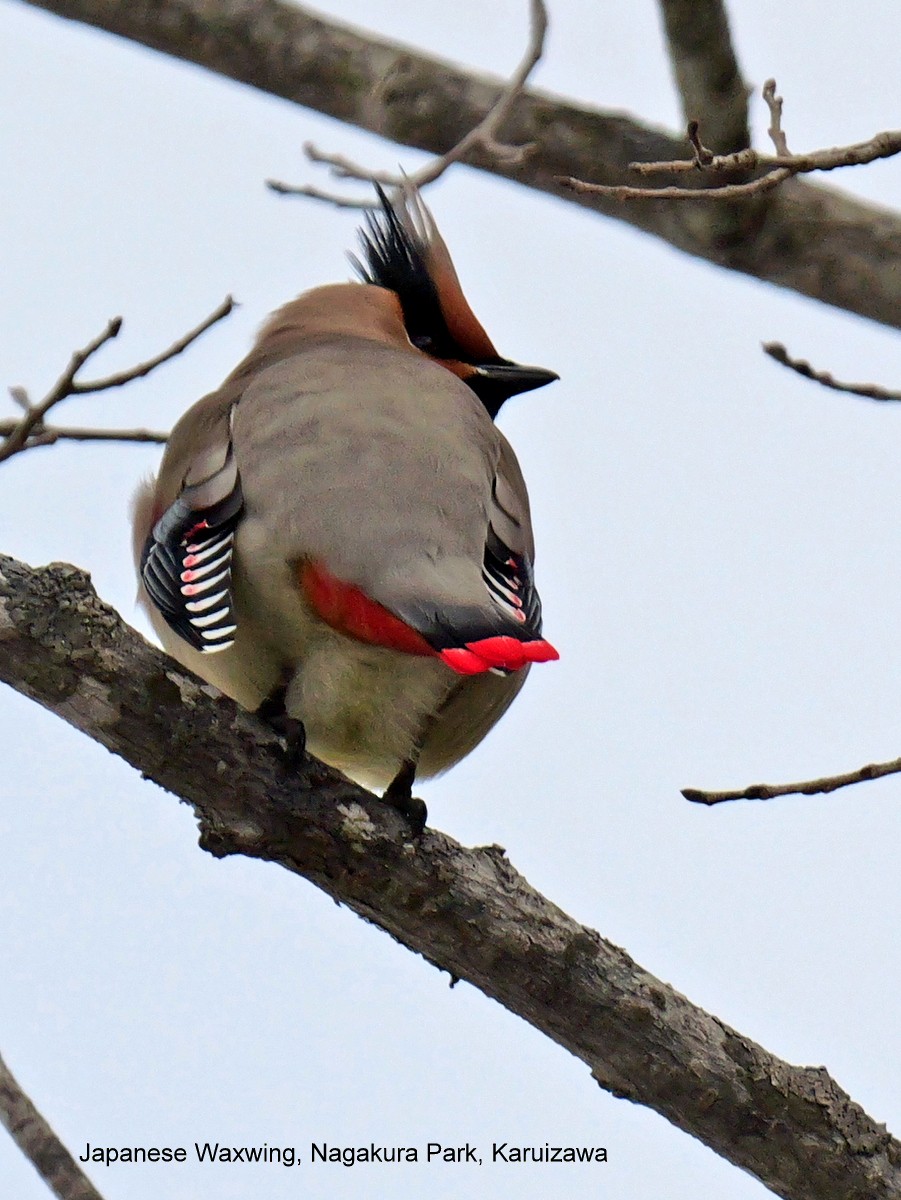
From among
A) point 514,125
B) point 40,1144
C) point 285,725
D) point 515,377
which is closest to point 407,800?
point 285,725

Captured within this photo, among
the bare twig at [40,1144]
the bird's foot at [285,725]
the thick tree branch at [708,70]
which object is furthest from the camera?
the thick tree branch at [708,70]

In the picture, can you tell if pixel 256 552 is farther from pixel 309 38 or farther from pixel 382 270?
pixel 382 270

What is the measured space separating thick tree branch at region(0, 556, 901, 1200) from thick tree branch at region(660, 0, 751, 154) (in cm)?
136

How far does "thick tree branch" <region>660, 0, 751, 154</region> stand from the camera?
3.35 metres

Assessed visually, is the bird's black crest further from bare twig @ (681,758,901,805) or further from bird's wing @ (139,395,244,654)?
bare twig @ (681,758,901,805)

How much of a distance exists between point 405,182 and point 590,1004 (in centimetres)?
130

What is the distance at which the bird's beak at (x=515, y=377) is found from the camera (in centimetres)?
441

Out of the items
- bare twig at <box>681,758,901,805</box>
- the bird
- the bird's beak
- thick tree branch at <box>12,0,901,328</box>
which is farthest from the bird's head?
bare twig at <box>681,758,901,805</box>

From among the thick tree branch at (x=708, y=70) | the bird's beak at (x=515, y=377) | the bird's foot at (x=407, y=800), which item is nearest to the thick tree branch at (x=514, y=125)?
the thick tree branch at (x=708, y=70)

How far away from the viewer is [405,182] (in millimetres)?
2992

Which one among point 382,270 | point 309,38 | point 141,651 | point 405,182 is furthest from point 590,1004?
point 382,270

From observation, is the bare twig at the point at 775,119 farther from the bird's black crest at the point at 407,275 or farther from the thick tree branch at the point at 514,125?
the bird's black crest at the point at 407,275

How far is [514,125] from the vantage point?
3.68 m

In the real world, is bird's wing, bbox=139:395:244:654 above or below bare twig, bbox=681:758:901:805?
below
